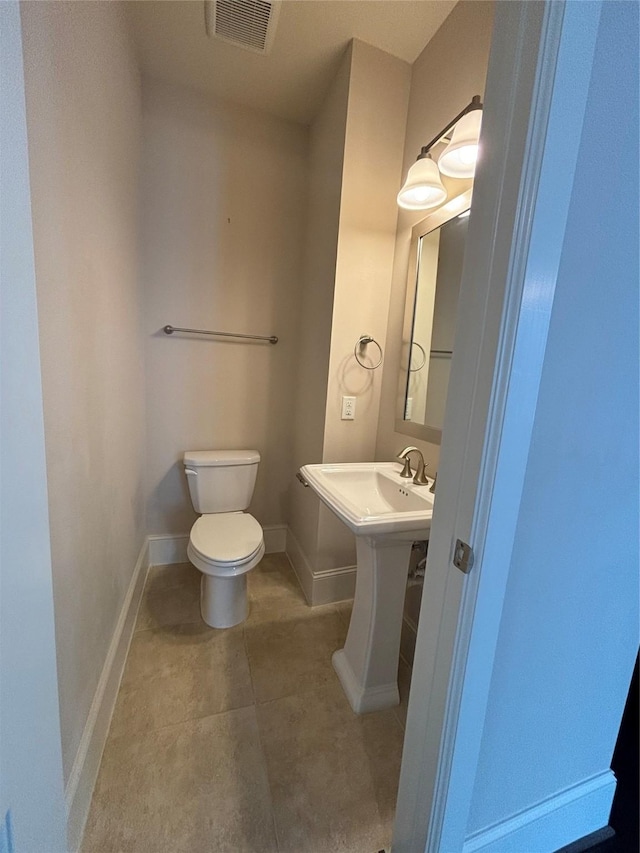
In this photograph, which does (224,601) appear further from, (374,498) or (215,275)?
(215,275)

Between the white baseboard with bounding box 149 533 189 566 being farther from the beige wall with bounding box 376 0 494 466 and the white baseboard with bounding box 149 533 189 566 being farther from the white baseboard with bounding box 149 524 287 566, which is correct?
the beige wall with bounding box 376 0 494 466

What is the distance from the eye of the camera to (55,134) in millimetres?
794

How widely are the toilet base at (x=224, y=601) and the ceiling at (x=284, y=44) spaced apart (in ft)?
7.85

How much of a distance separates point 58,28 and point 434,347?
144 centimetres

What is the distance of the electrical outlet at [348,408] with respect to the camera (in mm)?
1758

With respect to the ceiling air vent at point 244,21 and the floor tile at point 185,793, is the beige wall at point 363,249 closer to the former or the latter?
the ceiling air vent at point 244,21

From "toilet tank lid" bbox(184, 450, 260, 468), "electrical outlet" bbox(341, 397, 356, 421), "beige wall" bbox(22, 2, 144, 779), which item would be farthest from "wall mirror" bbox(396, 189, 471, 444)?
"beige wall" bbox(22, 2, 144, 779)

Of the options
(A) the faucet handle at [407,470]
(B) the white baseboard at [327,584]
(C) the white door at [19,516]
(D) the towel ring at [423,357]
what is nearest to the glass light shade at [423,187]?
(D) the towel ring at [423,357]

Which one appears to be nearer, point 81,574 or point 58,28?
point 58,28

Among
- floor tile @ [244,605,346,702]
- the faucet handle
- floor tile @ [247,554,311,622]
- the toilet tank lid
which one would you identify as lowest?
floor tile @ [247,554,311,622]

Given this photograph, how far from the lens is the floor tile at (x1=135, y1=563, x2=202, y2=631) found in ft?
5.66

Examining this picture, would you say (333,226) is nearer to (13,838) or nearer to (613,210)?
(613,210)

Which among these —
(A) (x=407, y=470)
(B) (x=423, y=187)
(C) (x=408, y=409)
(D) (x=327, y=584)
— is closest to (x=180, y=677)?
(D) (x=327, y=584)

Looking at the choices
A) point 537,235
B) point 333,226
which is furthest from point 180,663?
point 333,226
